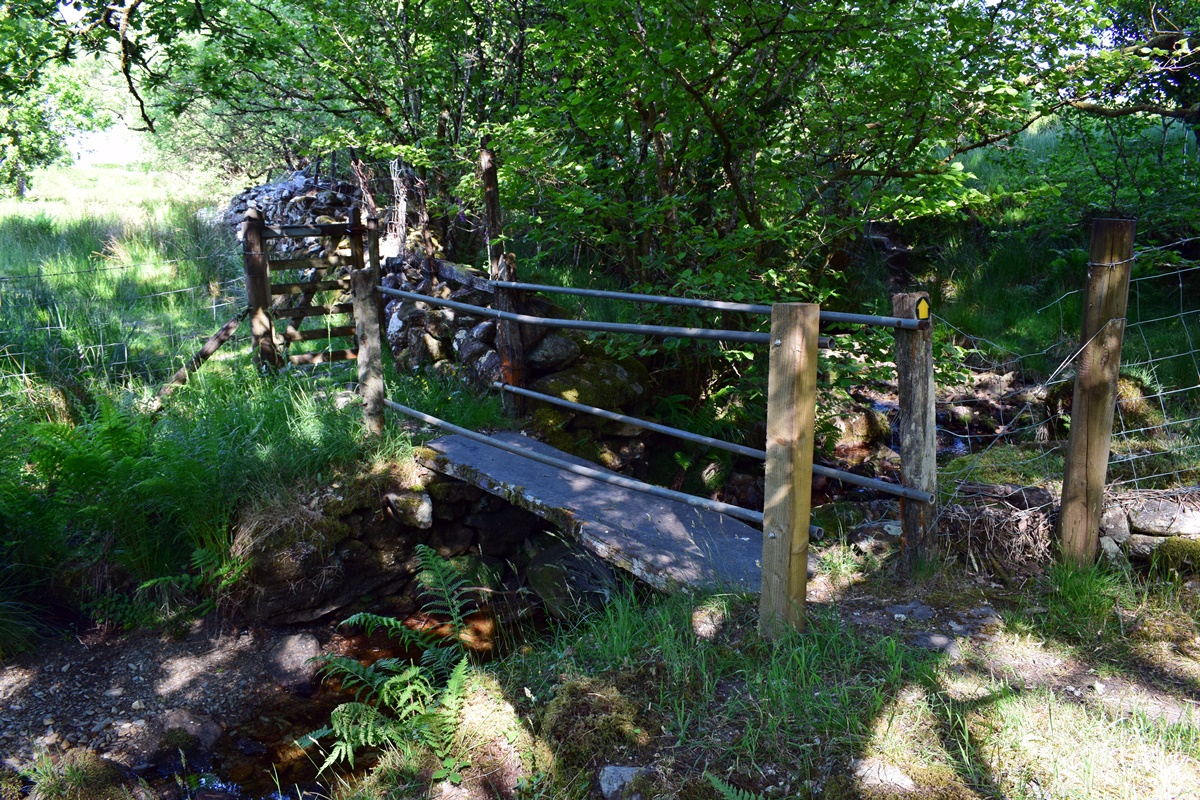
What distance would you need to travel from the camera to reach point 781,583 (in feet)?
9.59

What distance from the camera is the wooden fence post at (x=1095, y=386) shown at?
9.91 ft

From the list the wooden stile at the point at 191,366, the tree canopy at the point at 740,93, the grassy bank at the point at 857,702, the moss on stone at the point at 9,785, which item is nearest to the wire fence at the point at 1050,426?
the grassy bank at the point at 857,702

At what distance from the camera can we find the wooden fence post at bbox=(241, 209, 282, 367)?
264 inches

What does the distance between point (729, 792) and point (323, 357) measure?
20.9ft

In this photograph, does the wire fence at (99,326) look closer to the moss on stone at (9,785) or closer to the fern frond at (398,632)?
the fern frond at (398,632)

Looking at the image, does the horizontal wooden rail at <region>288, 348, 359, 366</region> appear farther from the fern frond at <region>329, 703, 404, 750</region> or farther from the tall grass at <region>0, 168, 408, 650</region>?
the fern frond at <region>329, 703, 404, 750</region>

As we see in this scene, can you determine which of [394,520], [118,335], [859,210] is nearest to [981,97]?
[859,210]

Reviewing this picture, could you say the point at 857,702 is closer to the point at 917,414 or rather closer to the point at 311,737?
the point at 917,414

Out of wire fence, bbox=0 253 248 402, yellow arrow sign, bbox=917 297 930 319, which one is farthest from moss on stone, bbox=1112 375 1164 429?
wire fence, bbox=0 253 248 402

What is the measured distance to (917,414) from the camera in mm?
3102

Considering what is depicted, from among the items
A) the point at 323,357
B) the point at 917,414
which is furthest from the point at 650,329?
the point at 323,357

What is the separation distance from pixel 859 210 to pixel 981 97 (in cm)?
107

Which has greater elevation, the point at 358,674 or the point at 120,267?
the point at 120,267

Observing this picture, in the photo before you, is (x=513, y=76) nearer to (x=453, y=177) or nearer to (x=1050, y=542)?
(x=453, y=177)
